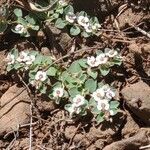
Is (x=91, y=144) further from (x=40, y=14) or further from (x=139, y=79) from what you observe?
(x=40, y=14)

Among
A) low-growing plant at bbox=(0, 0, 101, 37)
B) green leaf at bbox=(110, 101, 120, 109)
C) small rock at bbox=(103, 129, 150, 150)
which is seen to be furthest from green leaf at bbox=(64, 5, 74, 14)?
small rock at bbox=(103, 129, 150, 150)

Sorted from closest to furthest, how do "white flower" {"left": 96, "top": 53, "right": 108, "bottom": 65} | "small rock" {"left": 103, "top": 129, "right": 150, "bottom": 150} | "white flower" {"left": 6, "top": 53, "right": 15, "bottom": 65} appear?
"small rock" {"left": 103, "top": 129, "right": 150, "bottom": 150}, "white flower" {"left": 96, "top": 53, "right": 108, "bottom": 65}, "white flower" {"left": 6, "top": 53, "right": 15, "bottom": 65}

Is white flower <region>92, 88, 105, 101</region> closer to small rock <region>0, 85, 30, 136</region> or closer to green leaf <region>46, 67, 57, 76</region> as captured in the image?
green leaf <region>46, 67, 57, 76</region>

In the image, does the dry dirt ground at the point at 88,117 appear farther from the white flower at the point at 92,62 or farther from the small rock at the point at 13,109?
the white flower at the point at 92,62

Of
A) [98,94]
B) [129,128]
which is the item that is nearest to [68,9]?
[98,94]

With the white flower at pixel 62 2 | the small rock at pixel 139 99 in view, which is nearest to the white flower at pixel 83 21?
the white flower at pixel 62 2

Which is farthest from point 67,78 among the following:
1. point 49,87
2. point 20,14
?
point 20,14

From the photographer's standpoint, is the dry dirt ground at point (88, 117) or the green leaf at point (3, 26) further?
the green leaf at point (3, 26)
